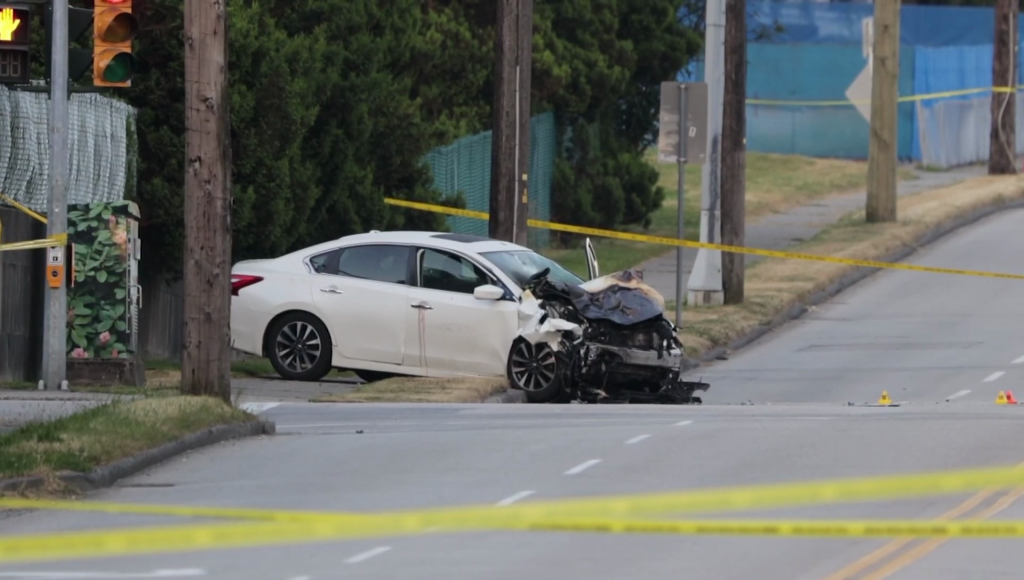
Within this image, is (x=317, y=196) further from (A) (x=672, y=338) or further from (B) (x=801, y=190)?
(B) (x=801, y=190)

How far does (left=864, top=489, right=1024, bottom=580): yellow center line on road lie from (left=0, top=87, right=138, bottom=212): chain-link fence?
10256 millimetres

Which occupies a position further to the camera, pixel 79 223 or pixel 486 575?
pixel 79 223

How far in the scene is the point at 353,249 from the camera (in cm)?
1789

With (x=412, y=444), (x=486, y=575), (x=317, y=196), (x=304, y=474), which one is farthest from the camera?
(x=317, y=196)

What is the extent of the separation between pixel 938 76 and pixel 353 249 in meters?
35.9

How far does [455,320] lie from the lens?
1720cm

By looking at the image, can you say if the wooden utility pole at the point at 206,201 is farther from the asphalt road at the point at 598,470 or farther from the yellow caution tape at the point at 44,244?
the yellow caution tape at the point at 44,244

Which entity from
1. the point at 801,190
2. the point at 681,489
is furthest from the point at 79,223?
the point at 801,190

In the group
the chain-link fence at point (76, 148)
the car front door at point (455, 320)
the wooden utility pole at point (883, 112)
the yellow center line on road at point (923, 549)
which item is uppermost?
the wooden utility pole at point (883, 112)

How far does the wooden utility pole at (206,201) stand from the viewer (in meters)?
13.5

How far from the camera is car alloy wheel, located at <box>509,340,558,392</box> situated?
54.6 feet

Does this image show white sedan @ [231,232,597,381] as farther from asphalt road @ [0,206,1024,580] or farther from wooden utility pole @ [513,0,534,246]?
wooden utility pole @ [513,0,534,246]

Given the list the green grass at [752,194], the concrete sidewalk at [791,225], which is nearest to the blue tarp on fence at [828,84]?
the green grass at [752,194]

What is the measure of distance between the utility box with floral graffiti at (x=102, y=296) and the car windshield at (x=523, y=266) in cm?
333
